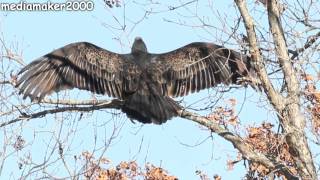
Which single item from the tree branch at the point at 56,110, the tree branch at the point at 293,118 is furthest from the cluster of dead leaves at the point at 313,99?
the tree branch at the point at 56,110

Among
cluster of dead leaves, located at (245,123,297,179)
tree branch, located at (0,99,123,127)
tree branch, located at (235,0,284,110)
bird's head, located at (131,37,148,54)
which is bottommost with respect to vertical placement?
cluster of dead leaves, located at (245,123,297,179)

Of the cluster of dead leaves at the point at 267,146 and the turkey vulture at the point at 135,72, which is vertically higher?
the turkey vulture at the point at 135,72

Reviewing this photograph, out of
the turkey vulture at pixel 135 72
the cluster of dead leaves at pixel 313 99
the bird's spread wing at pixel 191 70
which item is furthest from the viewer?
the bird's spread wing at pixel 191 70

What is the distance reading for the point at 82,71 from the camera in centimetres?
642

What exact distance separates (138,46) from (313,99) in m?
2.25

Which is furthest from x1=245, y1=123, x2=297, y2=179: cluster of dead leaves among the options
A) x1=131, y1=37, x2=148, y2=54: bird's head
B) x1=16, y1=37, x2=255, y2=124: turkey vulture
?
x1=131, y1=37, x2=148, y2=54: bird's head

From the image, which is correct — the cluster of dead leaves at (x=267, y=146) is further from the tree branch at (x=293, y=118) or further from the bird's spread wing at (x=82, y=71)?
the bird's spread wing at (x=82, y=71)

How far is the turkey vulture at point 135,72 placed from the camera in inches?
238

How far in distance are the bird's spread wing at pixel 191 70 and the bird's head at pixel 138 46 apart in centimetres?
14

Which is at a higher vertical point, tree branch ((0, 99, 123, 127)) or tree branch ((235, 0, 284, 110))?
tree branch ((235, 0, 284, 110))

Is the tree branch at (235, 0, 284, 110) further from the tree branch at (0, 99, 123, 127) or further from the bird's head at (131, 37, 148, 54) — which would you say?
the bird's head at (131, 37, 148, 54)

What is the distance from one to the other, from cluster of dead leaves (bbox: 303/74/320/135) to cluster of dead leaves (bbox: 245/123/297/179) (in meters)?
0.30

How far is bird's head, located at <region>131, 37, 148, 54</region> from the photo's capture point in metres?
6.52

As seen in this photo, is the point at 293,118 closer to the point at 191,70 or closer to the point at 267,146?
the point at 267,146
